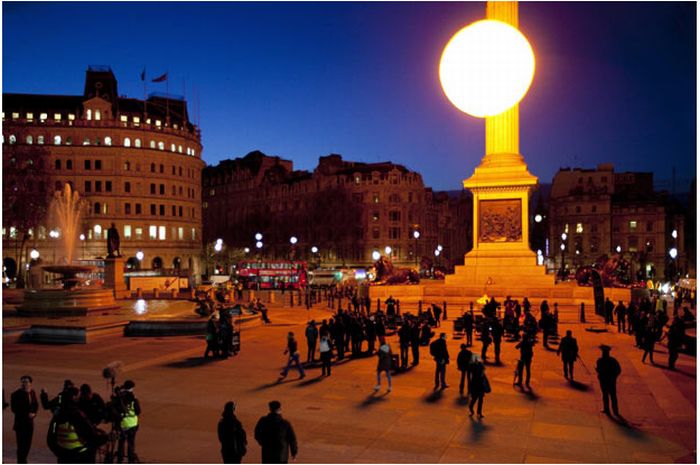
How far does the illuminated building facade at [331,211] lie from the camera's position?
9756cm

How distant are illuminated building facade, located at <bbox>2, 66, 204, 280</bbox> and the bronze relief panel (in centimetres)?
5316

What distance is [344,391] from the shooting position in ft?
47.8

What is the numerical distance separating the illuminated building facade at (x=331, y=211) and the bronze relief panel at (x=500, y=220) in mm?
57777

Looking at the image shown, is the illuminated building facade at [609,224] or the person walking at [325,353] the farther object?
the illuminated building facade at [609,224]

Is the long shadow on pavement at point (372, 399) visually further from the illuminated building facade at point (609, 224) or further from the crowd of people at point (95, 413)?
the illuminated building facade at point (609, 224)

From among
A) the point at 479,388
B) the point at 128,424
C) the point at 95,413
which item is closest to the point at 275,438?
the point at 128,424

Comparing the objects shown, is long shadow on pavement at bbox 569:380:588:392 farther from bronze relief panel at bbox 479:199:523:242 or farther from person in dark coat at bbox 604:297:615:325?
bronze relief panel at bbox 479:199:523:242

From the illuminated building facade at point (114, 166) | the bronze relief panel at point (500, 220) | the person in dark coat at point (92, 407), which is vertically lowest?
the person in dark coat at point (92, 407)

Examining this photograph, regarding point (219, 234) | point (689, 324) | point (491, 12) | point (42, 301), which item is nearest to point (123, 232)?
point (219, 234)

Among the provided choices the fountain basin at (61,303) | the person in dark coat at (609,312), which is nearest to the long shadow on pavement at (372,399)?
the person in dark coat at (609,312)

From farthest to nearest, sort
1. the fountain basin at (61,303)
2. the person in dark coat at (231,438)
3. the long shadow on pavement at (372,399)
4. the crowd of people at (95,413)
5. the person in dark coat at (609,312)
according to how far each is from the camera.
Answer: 1. the fountain basin at (61,303)
2. the person in dark coat at (609,312)
3. the long shadow on pavement at (372,399)
4. the crowd of people at (95,413)
5. the person in dark coat at (231,438)

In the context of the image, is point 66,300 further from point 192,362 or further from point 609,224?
point 609,224

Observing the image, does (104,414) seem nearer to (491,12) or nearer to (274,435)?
(274,435)

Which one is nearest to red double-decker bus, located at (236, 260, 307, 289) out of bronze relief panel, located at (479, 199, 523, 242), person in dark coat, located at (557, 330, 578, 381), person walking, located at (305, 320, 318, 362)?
bronze relief panel, located at (479, 199, 523, 242)
